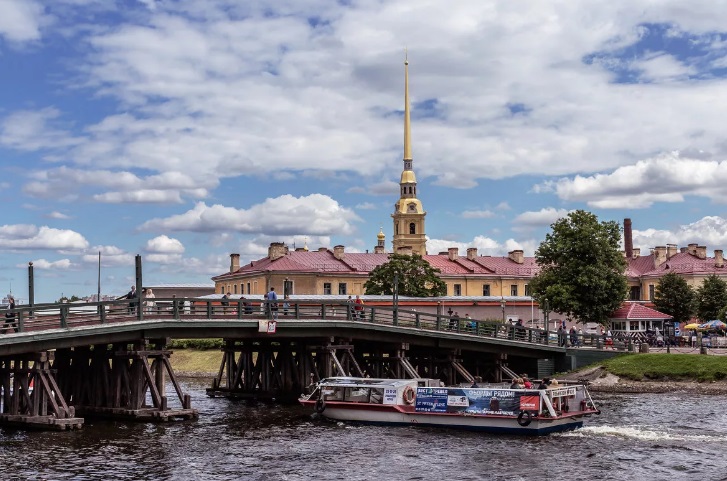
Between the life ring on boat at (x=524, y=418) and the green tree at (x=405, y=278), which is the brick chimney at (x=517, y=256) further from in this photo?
the life ring on boat at (x=524, y=418)

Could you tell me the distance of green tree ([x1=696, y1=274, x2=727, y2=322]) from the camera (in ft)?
362

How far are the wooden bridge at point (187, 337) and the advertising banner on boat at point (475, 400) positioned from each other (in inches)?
325

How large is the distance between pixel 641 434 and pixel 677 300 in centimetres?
7403

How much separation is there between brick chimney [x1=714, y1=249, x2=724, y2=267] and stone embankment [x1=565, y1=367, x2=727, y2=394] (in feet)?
224

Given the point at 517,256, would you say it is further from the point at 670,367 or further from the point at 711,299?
the point at 670,367

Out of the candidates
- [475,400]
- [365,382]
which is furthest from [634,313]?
[475,400]

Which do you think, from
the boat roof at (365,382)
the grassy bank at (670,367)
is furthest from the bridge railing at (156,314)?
the grassy bank at (670,367)

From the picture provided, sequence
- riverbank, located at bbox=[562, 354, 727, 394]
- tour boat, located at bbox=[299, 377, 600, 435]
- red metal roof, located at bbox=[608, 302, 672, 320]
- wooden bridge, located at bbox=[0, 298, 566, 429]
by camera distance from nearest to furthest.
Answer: wooden bridge, located at bbox=[0, 298, 566, 429] → tour boat, located at bbox=[299, 377, 600, 435] → riverbank, located at bbox=[562, 354, 727, 394] → red metal roof, located at bbox=[608, 302, 672, 320]

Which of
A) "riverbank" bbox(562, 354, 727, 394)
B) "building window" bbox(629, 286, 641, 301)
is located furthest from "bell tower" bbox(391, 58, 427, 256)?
"riverbank" bbox(562, 354, 727, 394)

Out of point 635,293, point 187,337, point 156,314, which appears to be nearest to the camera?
point 187,337

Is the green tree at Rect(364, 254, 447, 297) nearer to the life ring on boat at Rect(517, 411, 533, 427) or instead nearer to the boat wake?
the boat wake

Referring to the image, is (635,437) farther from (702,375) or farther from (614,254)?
(614,254)

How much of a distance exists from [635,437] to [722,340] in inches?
1526

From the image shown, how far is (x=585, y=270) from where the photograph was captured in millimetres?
83875
